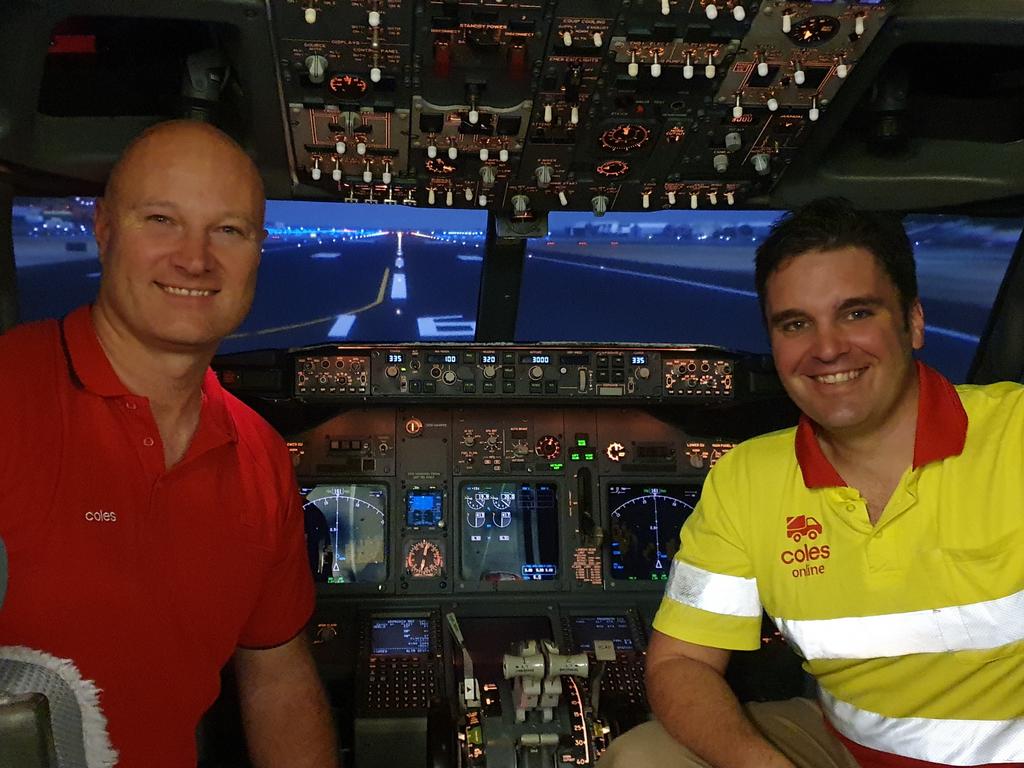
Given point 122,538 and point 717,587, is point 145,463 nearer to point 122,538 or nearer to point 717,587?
point 122,538

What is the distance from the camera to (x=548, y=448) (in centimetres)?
309

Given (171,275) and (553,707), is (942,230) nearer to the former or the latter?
(553,707)

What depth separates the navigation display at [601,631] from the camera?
9.36 ft

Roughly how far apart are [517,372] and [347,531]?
0.82 metres

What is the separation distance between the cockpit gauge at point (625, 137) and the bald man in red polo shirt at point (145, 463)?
109 centimetres

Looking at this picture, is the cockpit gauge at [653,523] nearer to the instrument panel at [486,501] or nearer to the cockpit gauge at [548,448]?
the instrument panel at [486,501]

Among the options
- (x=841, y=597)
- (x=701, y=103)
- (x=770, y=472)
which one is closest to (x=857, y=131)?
(x=701, y=103)

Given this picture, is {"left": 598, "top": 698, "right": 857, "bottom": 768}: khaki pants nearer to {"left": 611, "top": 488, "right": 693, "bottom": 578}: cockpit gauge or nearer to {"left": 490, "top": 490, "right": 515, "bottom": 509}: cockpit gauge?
{"left": 611, "top": 488, "right": 693, "bottom": 578}: cockpit gauge

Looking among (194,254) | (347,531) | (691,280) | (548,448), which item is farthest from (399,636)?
(691,280)

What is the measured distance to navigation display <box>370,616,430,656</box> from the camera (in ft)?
8.98

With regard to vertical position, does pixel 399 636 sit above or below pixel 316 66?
below

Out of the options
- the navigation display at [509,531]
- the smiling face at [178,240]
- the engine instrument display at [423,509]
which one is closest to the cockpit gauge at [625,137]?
the smiling face at [178,240]

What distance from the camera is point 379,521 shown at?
118 inches

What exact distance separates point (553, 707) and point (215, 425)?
1289 millimetres
